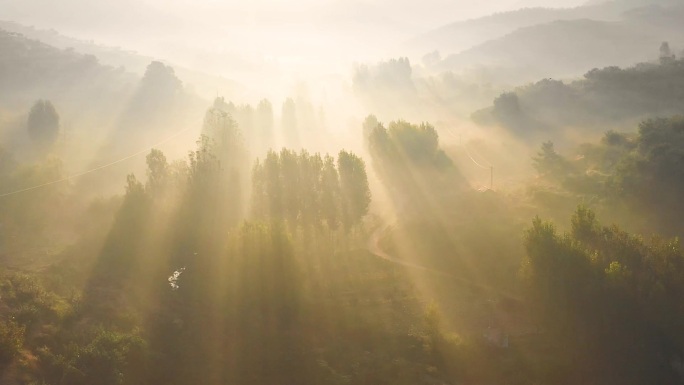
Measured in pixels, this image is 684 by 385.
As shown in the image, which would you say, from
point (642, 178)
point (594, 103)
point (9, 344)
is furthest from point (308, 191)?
point (594, 103)

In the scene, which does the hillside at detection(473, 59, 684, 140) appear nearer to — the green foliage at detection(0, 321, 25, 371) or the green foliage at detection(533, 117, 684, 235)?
the green foliage at detection(533, 117, 684, 235)

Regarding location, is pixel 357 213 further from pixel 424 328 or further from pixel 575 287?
pixel 575 287

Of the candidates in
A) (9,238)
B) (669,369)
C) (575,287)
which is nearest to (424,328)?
(575,287)

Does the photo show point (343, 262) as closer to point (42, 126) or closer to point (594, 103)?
point (42, 126)

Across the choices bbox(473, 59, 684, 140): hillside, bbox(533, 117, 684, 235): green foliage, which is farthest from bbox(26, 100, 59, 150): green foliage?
bbox(473, 59, 684, 140): hillside

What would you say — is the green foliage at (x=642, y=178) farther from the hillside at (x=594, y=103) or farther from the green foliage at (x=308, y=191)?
the hillside at (x=594, y=103)

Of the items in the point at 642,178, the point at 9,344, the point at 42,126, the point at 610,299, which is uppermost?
the point at 42,126

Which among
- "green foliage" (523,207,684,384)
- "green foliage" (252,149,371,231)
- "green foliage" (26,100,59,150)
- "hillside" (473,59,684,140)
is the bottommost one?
"green foliage" (523,207,684,384)

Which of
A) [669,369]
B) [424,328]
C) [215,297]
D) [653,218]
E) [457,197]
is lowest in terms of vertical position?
[669,369]
